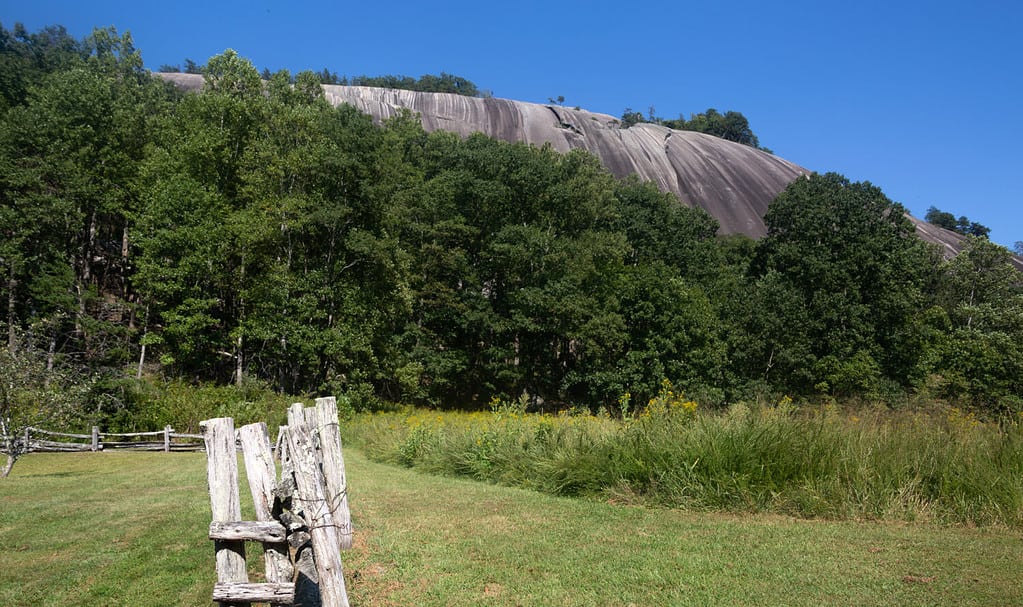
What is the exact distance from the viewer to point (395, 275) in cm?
2877

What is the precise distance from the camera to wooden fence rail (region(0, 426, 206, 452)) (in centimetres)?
1928

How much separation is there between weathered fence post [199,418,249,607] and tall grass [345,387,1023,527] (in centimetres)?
585

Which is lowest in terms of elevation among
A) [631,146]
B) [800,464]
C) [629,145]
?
[800,464]

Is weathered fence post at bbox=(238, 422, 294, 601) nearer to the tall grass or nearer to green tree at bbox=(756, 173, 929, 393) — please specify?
the tall grass

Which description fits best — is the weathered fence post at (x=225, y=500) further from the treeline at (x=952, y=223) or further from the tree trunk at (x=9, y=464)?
the treeline at (x=952, y=223)

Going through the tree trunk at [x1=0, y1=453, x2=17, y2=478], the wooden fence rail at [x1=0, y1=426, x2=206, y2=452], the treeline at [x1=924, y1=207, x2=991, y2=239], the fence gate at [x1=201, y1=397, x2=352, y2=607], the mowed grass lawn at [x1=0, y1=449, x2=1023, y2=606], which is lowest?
the wooden fence rail at [x1=0, y1=426, x2=206, y2=452]

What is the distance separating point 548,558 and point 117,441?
68.3 ft

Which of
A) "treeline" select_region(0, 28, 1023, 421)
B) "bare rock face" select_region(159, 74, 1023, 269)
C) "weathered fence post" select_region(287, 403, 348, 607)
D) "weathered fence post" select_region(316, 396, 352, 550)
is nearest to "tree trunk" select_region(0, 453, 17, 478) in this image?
"treeline" select_region(0, 28, 1023, 421)

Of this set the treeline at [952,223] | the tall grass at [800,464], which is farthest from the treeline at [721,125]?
the tall grass at [800,464]

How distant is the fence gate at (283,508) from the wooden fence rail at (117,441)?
16.9m

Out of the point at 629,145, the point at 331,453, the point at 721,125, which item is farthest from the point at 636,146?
the point at 331,453

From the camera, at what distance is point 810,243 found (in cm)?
3319

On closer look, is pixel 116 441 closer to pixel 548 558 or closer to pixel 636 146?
pixel 548 558

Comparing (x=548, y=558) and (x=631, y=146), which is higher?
(x=631, y=146)
